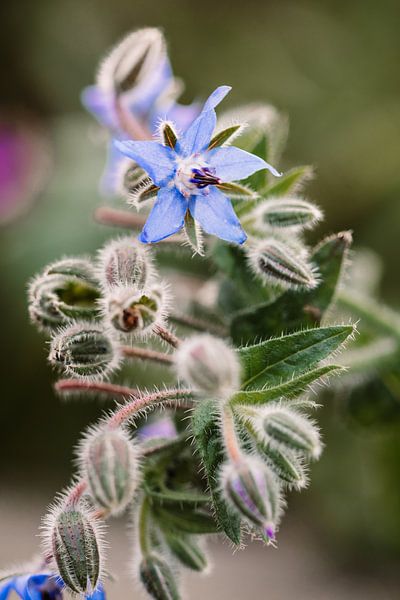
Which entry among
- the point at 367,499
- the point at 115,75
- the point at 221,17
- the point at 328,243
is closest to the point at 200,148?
the point at 328,243

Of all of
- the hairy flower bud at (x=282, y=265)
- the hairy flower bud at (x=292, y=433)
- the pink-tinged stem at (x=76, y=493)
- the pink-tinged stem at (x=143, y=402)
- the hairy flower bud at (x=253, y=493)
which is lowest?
the hairy flower bud at (x=253, y=493)

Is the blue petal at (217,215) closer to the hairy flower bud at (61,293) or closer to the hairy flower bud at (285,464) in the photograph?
the hairy flower bud at (61,293)

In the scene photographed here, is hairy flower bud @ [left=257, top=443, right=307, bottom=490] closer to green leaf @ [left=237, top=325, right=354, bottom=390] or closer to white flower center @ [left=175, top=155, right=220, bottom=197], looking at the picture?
green leaf @ [left=237, top=325, right=354, bottom=390]

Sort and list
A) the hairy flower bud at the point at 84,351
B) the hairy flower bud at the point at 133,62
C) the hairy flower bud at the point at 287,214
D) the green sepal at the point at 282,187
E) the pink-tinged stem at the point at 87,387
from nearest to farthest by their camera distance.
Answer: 1. the hairy flower bud at the point at 84,351
2. the pink-tinged stem at the point at 87,387
3. the hairy flower bud at the point at 287,214
4. the green sepal at the point at 282,187
5. the hairy flower bud at the point at 133,62

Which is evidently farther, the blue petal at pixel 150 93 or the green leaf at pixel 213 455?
the blue petal at pixel 150 93

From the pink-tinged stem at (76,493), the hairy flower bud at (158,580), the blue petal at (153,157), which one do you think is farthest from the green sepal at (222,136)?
the hairy flower bud at (158,580)

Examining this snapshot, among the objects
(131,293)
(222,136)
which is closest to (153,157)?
(222,136)
